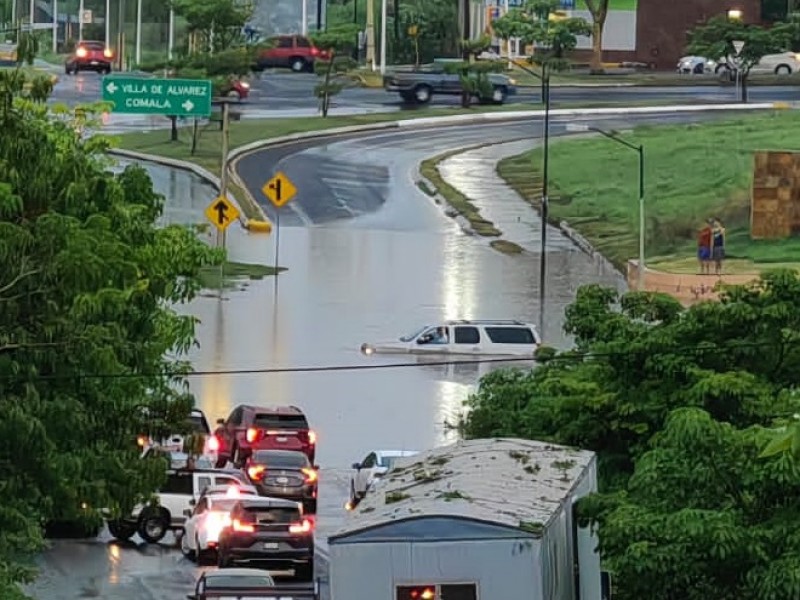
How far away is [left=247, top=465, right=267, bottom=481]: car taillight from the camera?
3775 cm

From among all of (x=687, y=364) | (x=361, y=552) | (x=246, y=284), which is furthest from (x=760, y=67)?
(x=361, y=552)

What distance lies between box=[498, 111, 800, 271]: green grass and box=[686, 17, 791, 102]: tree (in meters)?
11.3

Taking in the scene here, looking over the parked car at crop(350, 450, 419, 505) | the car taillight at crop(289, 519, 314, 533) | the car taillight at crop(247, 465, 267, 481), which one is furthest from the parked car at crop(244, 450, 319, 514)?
the car taillight at crop(289, 519, 314, 533)

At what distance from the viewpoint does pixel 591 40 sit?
11012 cm

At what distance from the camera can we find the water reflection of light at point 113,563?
31.3m

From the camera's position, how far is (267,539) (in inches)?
1237

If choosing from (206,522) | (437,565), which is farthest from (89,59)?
(437,565)

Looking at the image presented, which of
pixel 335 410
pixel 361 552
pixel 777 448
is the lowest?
pixel 335 410

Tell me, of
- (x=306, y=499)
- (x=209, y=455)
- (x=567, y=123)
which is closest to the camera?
(x=306, y=499)

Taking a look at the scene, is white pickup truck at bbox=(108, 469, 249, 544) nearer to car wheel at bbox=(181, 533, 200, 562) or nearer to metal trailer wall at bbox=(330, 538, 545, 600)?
car wheel at bbox=(181, 533, 200, 562)

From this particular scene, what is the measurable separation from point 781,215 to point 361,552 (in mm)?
49811

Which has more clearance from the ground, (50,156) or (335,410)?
(50,156)

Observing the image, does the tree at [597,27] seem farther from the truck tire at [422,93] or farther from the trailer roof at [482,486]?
the trailer roof at [482,486]

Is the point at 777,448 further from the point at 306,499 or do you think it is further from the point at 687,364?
the point at 306,499
